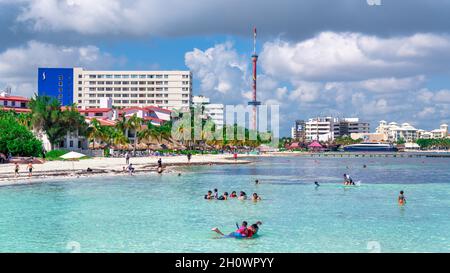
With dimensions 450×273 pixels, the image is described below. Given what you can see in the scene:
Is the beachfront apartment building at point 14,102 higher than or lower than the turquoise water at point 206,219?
higher

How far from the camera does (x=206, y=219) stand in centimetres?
3155

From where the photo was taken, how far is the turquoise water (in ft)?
78.8

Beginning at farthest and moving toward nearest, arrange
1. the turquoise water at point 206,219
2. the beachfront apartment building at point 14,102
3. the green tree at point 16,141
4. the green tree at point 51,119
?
1. the beachfront apartment building at point 14,102
2. the green tree at point 51,119
3. the green tree at point 16,141
4. the turquoise water at point 206,219

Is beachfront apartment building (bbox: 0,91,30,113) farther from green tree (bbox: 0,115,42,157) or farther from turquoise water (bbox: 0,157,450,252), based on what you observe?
turquoise water (bbox: 0,157,450,252)

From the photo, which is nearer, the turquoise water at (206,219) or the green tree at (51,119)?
the turquoise water at (206,219)

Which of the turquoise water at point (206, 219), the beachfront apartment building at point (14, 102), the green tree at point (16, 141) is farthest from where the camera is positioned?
the beachfront apartment building at point (14, 102)

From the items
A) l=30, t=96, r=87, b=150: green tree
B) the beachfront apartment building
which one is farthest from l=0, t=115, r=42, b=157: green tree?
Result: the beachfront apartment building

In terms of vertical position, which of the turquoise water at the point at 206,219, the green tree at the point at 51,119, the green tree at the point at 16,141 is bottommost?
the turquoise water at the point at 206,219

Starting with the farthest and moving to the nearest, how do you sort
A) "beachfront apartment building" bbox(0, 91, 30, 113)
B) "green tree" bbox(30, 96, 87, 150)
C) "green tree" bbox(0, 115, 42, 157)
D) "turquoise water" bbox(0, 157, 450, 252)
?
"beachfront apartment building" bbox(0, 91, 30, 113)
"green tree" bbox(30, 96, 87, 150)
"green tree" bbox(0, 115, 42, 157)
"turquoise water" bbox(0, 157, 450, 252)

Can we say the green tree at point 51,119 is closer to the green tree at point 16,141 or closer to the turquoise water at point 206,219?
the green tree at point 16,141

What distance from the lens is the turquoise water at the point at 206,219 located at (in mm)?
24016

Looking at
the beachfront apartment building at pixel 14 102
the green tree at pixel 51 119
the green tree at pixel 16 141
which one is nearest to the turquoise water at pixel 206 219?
the green tree at pixel 16 141
